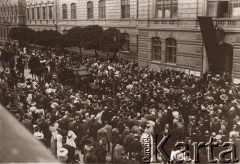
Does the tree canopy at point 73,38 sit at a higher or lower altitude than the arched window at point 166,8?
lower

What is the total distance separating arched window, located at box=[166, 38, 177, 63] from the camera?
26.7m

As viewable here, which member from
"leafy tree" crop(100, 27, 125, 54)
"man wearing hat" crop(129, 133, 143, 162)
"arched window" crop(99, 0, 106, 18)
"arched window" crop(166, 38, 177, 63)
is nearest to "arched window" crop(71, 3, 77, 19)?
"arched window" crop(99, 0, 106, 18)

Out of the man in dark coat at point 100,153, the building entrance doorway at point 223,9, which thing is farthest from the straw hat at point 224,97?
the building entrance doorway at point 223,9

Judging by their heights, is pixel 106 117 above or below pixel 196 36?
below

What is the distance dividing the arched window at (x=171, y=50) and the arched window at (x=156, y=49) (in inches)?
40.1

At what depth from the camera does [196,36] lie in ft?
79.5

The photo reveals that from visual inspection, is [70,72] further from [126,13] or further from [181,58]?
[126,13]

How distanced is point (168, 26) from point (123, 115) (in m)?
15.8

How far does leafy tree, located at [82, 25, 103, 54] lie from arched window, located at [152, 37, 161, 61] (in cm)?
516

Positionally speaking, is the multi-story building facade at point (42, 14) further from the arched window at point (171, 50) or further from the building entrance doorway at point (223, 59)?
the building entrance doorway at point (223, 59)

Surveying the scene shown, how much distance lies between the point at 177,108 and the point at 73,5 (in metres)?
30.1

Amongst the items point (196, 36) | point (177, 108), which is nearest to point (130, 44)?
point (196, 36)

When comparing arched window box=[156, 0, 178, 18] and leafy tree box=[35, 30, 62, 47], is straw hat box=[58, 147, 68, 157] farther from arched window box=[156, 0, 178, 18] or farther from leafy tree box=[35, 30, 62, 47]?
leafy tree box=[35, 30, 62, 47]

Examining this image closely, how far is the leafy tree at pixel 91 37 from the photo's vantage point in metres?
30.6
